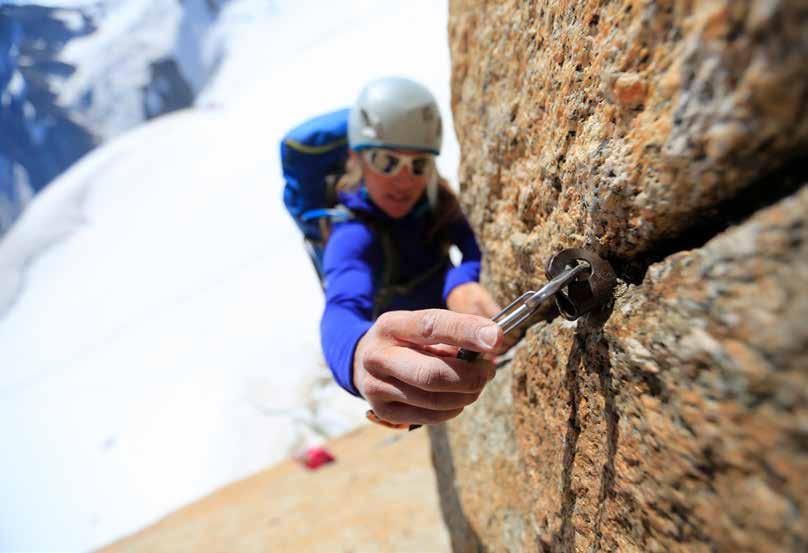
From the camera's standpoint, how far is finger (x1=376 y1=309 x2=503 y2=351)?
91cm

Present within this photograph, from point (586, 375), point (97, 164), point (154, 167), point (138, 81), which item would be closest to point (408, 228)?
point (586, 375)

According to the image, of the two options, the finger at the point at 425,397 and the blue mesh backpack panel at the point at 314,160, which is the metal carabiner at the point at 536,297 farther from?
the blue mesh backpack panel at the point at 314,160

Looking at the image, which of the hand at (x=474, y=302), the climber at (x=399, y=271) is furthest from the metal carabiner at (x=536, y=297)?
the hand at (x=474, y=302)

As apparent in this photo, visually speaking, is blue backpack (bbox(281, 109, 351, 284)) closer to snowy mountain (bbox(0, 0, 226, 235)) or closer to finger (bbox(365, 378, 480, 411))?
finger (bbox(365, 378, 480, 411))

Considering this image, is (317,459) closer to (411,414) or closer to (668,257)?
(411,414)

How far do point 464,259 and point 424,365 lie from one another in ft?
5.26

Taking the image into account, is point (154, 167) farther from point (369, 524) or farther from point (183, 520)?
point (369, 524)

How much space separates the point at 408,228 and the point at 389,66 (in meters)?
20.0

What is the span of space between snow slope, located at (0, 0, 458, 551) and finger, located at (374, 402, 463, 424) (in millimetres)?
6085

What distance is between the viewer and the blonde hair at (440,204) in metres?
2.62

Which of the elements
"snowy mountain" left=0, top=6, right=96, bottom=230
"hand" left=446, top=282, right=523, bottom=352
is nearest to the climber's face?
"hand" left=446, top=282, right=523, bottom=352

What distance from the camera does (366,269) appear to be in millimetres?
2115

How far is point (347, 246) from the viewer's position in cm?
214

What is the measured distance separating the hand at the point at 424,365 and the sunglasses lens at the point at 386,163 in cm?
138
